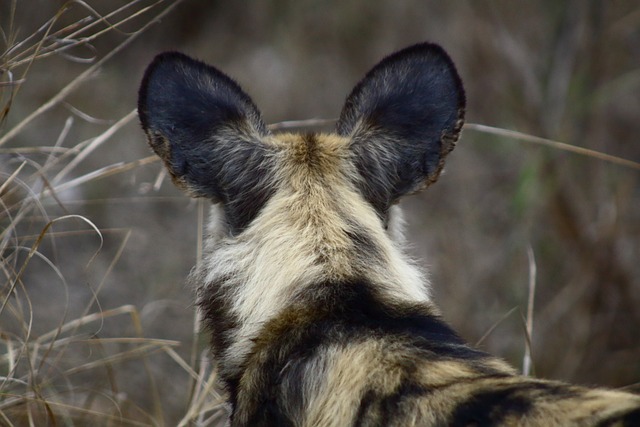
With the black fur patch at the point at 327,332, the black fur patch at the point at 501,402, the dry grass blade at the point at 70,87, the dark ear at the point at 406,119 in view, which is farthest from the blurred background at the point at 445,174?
the black fur patch at the point at 501,402

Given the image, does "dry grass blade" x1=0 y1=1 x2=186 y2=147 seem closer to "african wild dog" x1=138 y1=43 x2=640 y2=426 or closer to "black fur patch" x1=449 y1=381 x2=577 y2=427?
"african wild dog" x1=138 y1=43 x2=640 y2=426

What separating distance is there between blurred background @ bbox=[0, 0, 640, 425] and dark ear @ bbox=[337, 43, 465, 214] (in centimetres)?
230

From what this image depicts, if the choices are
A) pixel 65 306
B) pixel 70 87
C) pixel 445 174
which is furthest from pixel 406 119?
pixel 445 174

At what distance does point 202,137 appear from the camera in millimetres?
2549

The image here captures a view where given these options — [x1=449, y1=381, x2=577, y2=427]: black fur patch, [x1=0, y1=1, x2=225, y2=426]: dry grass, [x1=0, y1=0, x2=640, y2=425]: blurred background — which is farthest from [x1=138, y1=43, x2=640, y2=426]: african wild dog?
[x1=0, y1=0, x2=640, y2=425]: blurred background

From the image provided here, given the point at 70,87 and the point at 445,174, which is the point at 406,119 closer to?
the point at 70,87

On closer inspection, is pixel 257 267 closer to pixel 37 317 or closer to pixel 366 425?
pixel 366 425

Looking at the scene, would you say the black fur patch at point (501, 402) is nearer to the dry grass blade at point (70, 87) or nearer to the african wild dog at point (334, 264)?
the african wild dog at point (334, 264)

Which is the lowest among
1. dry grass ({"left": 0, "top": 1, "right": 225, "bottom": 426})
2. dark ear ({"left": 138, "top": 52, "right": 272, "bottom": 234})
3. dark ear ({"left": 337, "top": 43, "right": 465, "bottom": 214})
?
dry grass ({"left": 0, "top": 1, "right": 225, "bottom": 426})

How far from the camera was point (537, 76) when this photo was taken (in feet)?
23.5

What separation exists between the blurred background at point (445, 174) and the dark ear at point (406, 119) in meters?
2.30

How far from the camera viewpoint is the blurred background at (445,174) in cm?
560

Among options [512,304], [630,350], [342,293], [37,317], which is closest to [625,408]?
[342,293]

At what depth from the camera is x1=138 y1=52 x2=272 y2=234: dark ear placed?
2541 mm
